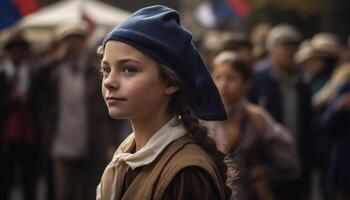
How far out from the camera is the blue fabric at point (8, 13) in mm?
8352

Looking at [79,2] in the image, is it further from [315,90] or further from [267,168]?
[267,168]

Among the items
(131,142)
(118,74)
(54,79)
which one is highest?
(118,74)

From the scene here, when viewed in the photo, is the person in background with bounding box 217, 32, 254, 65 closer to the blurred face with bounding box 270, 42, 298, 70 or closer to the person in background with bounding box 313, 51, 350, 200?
the blurred face with bounding box 270, 42, 298, 70

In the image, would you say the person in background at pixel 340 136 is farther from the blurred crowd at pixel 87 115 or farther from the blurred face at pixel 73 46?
the blurred face at pixel 73 46

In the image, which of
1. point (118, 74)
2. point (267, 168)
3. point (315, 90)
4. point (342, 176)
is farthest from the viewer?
point (315, 90)

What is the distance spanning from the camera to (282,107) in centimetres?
903

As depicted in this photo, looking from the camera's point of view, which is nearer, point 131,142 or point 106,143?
point 131,142

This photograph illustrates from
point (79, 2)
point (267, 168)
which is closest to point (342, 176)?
point (267, 168)

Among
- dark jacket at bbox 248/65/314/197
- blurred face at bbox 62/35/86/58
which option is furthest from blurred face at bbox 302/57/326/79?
blurred face at bbox 62/35/86/58

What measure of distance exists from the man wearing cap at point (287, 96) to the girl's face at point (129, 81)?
549 cm

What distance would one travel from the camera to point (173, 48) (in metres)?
3.37

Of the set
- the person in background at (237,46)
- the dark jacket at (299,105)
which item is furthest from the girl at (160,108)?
the dark jacket at (299,105)

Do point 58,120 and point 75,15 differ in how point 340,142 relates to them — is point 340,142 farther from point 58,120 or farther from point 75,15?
point 75,15

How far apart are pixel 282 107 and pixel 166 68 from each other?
18.8ft
